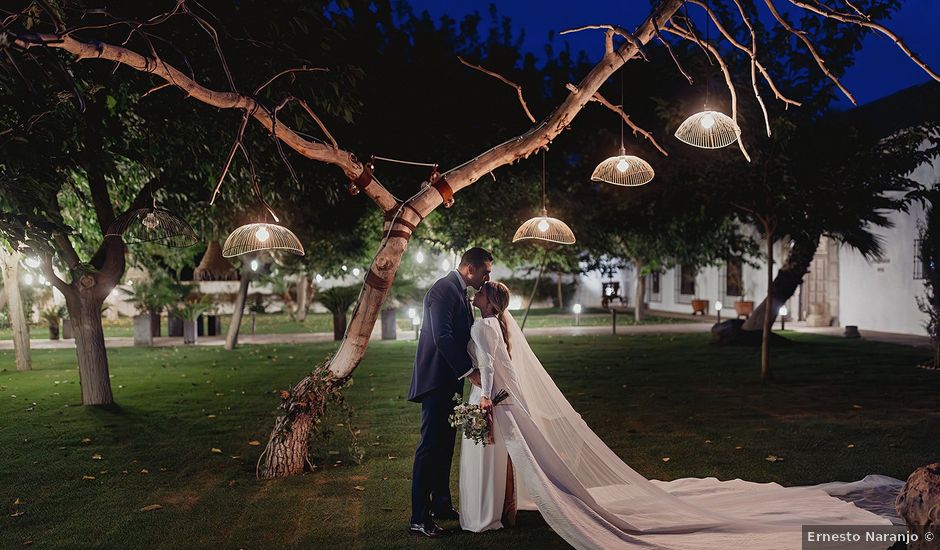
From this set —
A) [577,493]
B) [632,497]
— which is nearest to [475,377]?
[577,493]

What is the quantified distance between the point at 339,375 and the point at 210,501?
1.51m

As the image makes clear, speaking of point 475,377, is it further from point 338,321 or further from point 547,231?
point 338,321

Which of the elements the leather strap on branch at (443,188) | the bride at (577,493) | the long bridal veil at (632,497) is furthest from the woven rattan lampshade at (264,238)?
the long bridal veil at (632,497)

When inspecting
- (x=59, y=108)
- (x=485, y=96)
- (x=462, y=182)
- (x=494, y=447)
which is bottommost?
(x=494, y=447)

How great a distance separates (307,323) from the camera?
28719mm

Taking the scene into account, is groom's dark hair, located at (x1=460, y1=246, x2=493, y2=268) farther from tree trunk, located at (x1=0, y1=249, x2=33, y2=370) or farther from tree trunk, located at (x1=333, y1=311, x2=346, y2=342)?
tree trunk, located at (x1=333, y1=311, x2=346, y2=342)

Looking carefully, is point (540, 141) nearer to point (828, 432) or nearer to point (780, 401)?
point (828, 432)

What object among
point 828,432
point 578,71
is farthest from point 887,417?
point 578,71

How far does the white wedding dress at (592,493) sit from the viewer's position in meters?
5.13

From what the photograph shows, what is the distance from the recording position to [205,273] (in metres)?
35.0

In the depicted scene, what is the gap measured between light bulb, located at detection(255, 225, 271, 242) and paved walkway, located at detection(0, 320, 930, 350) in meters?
14.6

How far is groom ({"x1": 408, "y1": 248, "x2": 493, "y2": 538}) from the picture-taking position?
18.4 ft

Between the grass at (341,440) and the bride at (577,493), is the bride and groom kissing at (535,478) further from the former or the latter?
the grass at (341,440)

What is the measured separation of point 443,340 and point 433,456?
88cm
